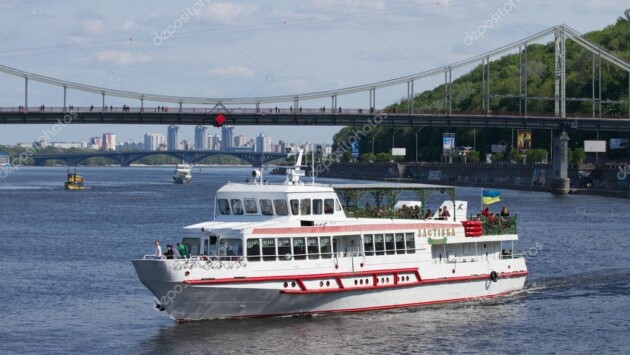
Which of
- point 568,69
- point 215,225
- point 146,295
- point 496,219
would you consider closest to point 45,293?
point 146,295

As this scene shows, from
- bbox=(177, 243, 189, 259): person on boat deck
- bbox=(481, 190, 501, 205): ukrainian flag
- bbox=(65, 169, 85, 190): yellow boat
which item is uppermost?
bbox=(481, 190, 501, 205): ukrainian flag

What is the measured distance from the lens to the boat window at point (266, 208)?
149 ft

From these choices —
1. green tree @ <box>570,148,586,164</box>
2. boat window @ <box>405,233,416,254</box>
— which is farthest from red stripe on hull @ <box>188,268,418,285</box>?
green tree @ <box>570,148,586,164</box>

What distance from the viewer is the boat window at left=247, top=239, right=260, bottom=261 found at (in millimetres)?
43219

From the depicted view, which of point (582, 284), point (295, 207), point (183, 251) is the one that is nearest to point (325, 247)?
point (295, 207)

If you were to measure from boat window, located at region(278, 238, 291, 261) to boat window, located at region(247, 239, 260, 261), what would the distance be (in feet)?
2.88

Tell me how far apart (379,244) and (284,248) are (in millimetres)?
4536

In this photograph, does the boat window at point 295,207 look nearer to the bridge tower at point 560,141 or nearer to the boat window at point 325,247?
the boat window at point 325,247

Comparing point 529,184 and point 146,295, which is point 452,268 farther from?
point 529,184

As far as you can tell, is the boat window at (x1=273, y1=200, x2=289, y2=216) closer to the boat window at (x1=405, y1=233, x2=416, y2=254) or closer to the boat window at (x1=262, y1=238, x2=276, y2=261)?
the boat window at (x1=262, y1=238, x2=276, y2=261)

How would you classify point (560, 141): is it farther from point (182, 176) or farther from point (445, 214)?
point (445, 214)

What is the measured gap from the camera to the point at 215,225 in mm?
44188

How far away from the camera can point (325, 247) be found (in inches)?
1781

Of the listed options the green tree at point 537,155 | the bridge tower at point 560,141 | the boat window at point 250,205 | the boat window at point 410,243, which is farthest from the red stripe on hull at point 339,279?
the green tree at point 537,155
